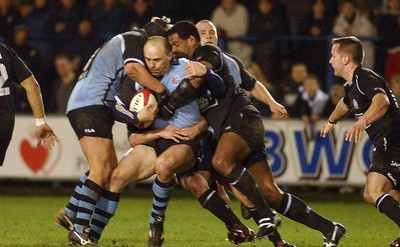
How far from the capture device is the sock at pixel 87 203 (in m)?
9.57

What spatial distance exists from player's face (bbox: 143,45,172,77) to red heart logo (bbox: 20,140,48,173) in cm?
711

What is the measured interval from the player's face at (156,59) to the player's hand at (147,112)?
0.32 m

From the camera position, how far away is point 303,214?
32.2 ft

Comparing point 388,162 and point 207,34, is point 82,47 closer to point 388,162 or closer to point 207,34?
point 207,34

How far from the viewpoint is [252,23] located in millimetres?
17844

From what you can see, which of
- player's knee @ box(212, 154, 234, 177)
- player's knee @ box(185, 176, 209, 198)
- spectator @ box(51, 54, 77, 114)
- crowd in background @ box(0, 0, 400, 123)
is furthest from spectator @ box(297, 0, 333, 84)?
player's knee @ box(212, 154, 234, 177)

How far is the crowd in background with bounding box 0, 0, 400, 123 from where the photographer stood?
1691 centimetres

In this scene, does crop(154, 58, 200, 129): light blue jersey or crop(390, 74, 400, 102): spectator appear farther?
crop(390, 74, 400, 102): spectator

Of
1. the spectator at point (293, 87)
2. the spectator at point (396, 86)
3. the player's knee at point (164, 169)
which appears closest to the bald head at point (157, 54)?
the player's knee at point (164, 169)

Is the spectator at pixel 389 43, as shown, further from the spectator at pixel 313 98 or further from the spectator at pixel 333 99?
the spectator at pixel 313 98

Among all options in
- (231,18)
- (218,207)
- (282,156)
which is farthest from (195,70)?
(231,18)

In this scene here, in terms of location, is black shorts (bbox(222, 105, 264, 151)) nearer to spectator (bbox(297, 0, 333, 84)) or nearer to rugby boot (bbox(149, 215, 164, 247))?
rugby boot (bbox(149, 215, 164, 247))

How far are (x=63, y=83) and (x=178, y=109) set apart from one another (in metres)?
7.67

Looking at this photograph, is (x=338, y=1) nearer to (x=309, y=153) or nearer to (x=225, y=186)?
(x=309, y=153)
